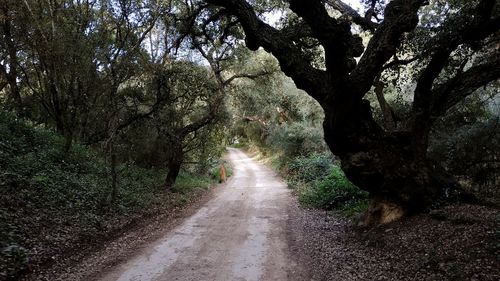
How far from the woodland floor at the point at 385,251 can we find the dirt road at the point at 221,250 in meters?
0.12

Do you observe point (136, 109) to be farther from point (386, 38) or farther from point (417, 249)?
point (417, 249)

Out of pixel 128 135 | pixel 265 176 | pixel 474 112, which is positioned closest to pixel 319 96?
pixel 474 112

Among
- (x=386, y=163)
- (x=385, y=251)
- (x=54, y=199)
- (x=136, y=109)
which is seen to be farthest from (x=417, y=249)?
(x=136, y=109)

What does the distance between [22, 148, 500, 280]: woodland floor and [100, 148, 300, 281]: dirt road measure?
12 centimetres

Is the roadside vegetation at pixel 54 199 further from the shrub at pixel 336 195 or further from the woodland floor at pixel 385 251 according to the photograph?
the shrub at pixel 336 195

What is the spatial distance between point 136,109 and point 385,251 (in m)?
11.4

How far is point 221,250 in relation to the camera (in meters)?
8.57

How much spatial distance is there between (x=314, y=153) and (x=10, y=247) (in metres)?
19.7

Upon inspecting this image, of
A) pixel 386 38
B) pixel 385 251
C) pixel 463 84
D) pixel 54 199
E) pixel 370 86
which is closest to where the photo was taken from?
pixel 385 251

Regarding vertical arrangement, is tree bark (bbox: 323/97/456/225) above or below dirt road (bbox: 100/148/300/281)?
above

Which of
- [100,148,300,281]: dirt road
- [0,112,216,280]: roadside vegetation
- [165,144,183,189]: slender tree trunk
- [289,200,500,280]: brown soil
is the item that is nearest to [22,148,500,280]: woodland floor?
[289,200,500,280]: brown soil

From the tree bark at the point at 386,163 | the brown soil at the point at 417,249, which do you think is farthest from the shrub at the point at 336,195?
the tree bark at the point at 386,163

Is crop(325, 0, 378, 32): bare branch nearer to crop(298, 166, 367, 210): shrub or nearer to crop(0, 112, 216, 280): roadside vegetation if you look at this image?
crop(298, 166, 367, 210): shrub

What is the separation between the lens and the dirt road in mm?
6996
